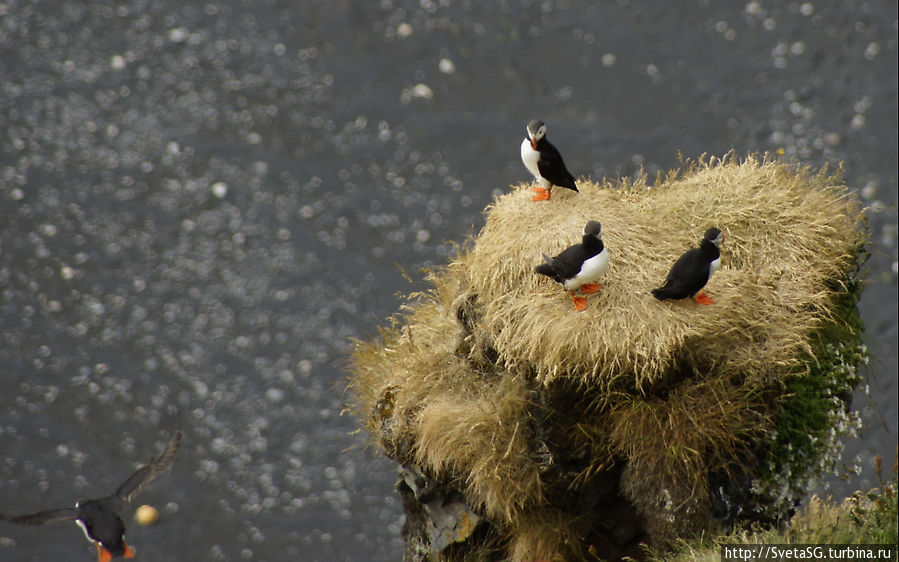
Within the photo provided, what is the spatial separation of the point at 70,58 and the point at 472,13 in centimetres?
910

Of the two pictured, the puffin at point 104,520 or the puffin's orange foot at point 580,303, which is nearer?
→ the puffin's orange foot at point 580,303

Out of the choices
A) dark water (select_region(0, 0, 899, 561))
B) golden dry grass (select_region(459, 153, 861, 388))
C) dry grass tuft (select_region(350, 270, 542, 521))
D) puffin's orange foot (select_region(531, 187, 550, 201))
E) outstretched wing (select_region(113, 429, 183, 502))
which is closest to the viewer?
golden dry grass (select_region(459, 153, 861, 388))

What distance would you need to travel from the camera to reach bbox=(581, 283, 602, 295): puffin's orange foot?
22.4 ft

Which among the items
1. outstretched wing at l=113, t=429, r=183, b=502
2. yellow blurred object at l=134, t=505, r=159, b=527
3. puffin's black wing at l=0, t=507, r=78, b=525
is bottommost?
yellow blurred object at l=134, t=505, r=159, b=527

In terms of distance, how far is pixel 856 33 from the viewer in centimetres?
1869

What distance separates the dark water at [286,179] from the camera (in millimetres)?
15609

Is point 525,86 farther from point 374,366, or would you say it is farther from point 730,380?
point 730,380

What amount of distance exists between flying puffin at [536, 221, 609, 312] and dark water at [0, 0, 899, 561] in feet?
30.7

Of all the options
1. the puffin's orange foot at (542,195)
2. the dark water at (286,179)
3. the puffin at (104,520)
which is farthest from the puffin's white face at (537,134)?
the dark water at (286,179)

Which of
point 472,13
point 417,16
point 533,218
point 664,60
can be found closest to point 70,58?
point 417,16

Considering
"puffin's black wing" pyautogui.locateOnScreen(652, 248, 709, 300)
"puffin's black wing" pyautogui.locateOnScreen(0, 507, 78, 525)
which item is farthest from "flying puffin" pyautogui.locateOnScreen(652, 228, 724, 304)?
"puffin's black wing" pyautogui.locateOnScreen(0, 507, 78, 525)

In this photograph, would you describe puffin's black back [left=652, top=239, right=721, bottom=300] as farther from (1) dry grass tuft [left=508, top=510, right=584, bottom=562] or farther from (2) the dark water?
(2) the dark water

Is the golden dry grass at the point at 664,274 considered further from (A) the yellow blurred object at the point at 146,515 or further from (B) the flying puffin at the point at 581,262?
(A) the yellow blurred object at the point at 146,515

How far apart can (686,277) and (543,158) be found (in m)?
1.58
